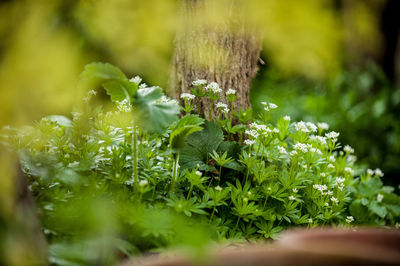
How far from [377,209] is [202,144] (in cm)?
156

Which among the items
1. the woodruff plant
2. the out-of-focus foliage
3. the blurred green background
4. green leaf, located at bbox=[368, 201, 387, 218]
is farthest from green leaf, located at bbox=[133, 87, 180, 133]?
the out-of-focus foliage

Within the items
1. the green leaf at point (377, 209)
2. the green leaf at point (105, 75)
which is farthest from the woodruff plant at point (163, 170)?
the green leaf at point (377, 209)

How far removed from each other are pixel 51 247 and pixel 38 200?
0.46 metres

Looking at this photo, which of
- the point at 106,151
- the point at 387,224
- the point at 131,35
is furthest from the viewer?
the point at 131,35

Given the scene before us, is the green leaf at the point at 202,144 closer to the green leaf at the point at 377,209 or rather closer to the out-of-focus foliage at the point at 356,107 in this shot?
the green leaf at the point at 377,209

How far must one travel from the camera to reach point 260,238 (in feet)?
6.98

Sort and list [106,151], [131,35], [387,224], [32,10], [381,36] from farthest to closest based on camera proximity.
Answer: [381,36] → [131,35] → [387,224] → [32,10] → [106,151]

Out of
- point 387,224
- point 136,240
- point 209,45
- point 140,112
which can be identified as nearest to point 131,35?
point 209,45

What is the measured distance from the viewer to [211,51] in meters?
2.62

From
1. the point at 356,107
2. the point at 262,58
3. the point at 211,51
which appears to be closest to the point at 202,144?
the point at 211,51

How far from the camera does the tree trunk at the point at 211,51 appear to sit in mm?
2621

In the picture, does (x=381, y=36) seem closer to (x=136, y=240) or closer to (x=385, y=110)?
(x=385, y=110)

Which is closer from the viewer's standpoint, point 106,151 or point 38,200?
point 38,200

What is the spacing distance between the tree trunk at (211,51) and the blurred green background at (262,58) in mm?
148
